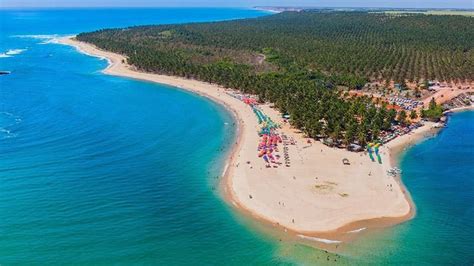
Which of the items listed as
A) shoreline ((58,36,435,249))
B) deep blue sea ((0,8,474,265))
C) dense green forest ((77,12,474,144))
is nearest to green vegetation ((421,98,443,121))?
deep blue sea ((0,8,474,265))

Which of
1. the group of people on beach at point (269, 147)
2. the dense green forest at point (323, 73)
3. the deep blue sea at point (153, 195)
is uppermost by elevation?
the dense green forest at point (323, 73)

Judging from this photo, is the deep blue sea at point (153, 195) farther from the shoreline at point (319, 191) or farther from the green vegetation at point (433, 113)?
the green vegetation at point (433, 113)

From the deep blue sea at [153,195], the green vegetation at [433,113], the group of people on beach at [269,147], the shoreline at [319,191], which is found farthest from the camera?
the green vegetation at [433,113]

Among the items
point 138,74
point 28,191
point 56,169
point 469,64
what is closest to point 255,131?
point 56,169

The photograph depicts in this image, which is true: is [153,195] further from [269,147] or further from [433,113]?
[433,113]

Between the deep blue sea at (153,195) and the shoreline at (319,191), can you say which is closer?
the deep blue sea at (153,195)

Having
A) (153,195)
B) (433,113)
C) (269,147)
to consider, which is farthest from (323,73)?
(153,195)

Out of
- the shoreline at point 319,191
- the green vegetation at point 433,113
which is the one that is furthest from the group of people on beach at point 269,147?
the green vegetation at point 433,113
